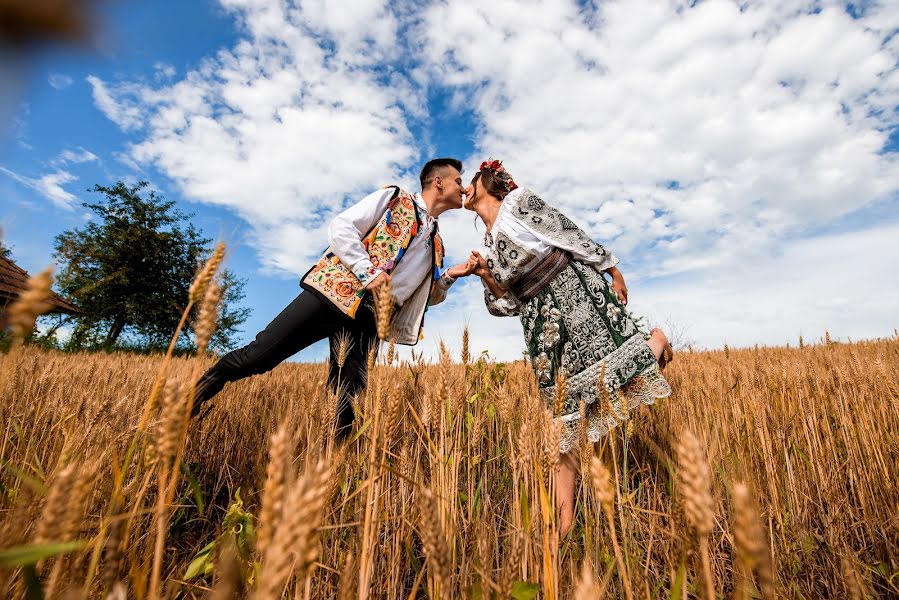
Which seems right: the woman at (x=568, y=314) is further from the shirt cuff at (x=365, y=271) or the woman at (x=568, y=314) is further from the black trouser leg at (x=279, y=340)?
the black trouser leg at (x=279, y=340)

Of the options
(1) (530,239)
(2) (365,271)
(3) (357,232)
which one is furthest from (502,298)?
(3) (357,232)

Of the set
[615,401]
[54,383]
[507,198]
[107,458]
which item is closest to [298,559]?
[107,458]

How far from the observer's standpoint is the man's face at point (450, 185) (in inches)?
116

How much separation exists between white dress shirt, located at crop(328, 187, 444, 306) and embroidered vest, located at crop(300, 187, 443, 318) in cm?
5

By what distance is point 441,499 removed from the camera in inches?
44.9

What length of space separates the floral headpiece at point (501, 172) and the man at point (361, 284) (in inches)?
21.9

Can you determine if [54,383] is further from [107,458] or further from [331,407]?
[331,407]

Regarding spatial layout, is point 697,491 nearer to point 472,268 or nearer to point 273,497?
point 273,497

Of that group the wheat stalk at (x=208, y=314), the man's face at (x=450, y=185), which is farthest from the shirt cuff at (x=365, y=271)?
the wheat stalk at (x=208, y=314)

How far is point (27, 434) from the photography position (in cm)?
203

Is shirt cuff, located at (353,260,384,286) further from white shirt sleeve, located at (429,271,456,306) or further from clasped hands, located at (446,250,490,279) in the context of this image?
white shirt sleeve, located at (429,271,456,306)

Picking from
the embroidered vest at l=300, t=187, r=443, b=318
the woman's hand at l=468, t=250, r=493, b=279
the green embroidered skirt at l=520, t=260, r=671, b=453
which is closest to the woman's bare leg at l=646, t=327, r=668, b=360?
the green embroidered skirt at l=520, t=260, r=671, b=453

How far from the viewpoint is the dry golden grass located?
60cm

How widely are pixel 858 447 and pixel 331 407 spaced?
90.1 inches
